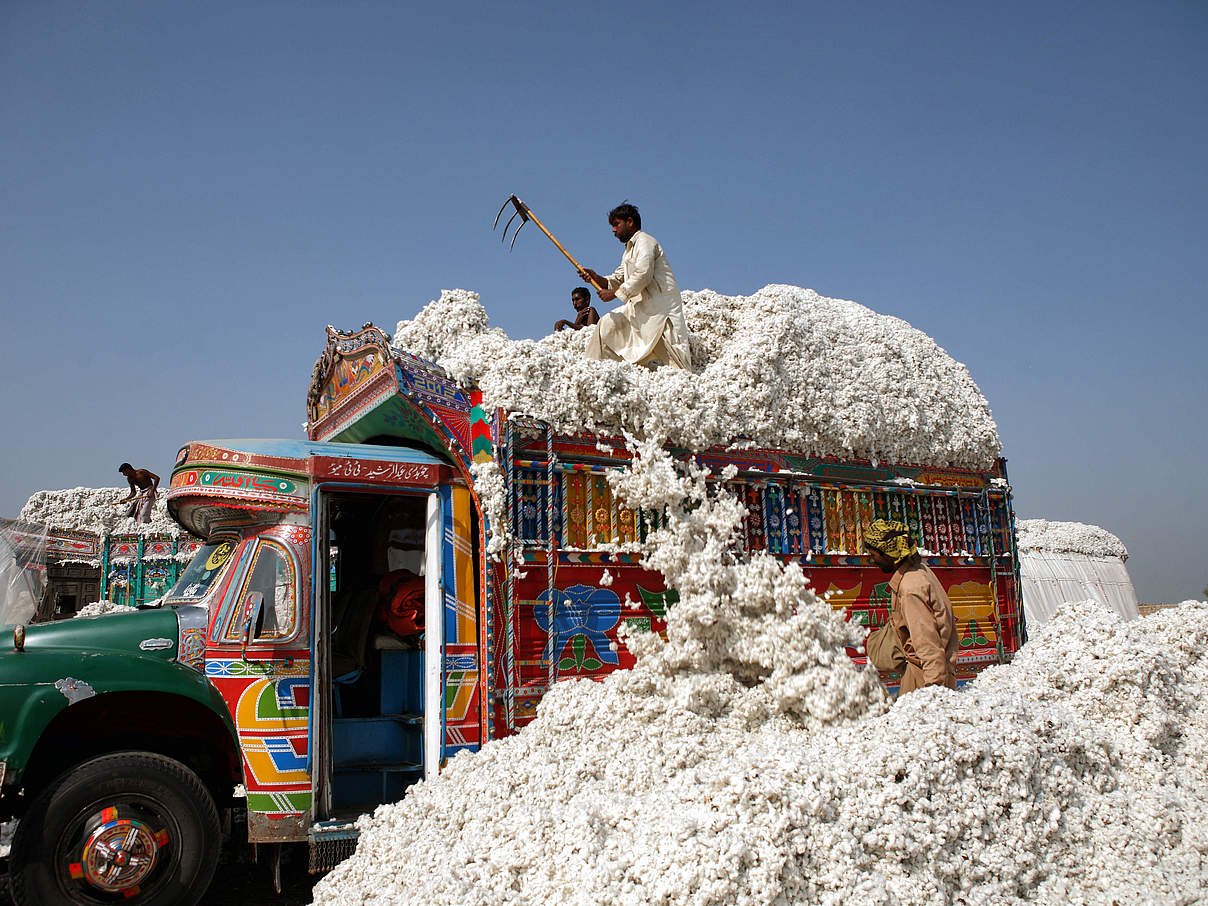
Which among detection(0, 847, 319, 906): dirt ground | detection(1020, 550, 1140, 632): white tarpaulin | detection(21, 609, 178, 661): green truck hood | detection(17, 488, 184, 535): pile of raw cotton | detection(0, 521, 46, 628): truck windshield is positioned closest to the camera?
detection(21, 609, 178, 661): green truck hood

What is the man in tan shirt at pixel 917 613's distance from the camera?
4949 mm

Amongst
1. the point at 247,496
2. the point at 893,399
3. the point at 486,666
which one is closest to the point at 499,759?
the point at 486,666

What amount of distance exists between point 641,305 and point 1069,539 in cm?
1581

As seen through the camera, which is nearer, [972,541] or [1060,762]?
[1060,762]

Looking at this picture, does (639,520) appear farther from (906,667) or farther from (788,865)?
(788,865)

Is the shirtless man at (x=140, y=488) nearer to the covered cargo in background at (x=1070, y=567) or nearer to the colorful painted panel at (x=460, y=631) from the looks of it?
the colorful painted panel at (x=460, y=631)

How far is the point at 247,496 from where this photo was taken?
4836mm

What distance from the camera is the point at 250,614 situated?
4629 millimetres

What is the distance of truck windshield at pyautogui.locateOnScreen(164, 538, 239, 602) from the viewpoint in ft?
16.3

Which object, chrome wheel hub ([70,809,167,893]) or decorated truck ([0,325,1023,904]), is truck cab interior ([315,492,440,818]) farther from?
chrome wheel hub ([70,809,167,893])

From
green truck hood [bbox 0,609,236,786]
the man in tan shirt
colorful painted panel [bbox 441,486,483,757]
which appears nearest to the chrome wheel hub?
green truck hood [bbox 0,609,236,786]

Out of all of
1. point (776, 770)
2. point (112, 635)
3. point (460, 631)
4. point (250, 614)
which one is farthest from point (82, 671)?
point (776, 770)

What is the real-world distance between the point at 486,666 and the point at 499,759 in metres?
0.63

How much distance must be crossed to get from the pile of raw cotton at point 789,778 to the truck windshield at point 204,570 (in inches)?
65.6
